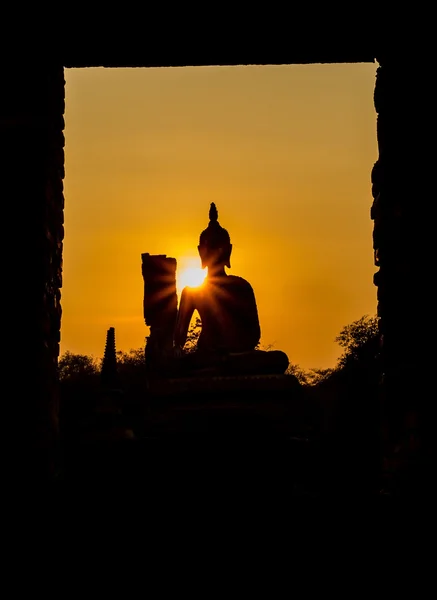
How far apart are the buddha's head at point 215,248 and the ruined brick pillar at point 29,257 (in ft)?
22.4

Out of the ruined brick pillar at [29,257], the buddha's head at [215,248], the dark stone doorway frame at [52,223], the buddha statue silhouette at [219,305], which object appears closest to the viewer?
the ruined brick pillar at [29,257]

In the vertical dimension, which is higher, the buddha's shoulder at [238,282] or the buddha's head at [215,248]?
the buddha's head at [215,248]

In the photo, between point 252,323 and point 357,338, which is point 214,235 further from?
point 357,338

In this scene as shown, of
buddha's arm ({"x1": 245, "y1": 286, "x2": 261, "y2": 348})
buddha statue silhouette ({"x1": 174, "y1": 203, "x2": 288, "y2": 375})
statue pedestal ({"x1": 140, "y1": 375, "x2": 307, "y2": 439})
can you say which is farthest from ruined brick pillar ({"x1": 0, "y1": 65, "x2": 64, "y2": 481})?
buddha's arm ({"x1": 245, "y1": 286, "x2": 261, "y2": 348})

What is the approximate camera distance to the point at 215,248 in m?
12.7

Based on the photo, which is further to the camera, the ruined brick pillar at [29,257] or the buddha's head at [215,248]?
the buddha's head at [215,248]

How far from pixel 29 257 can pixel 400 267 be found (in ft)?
7.88

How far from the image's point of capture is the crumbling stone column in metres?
12.3

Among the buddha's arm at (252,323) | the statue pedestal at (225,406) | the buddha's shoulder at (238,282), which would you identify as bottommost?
the statue pedestal at (225,406)

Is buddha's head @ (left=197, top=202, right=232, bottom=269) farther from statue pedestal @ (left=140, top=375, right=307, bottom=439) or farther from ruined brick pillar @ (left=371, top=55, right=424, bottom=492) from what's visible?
ruined brick pillar @ (left=371, top=55, right=424, bottom=492)

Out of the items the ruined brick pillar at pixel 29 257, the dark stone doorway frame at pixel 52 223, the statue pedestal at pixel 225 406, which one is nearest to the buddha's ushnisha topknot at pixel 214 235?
the statue pedestal at pixel 225 406

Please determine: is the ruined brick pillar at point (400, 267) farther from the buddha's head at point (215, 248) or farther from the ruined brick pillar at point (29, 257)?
the buddha's head at point (215, 248)

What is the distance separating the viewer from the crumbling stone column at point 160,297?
1231cm

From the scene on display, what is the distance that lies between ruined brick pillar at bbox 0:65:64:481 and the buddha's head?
684cm
